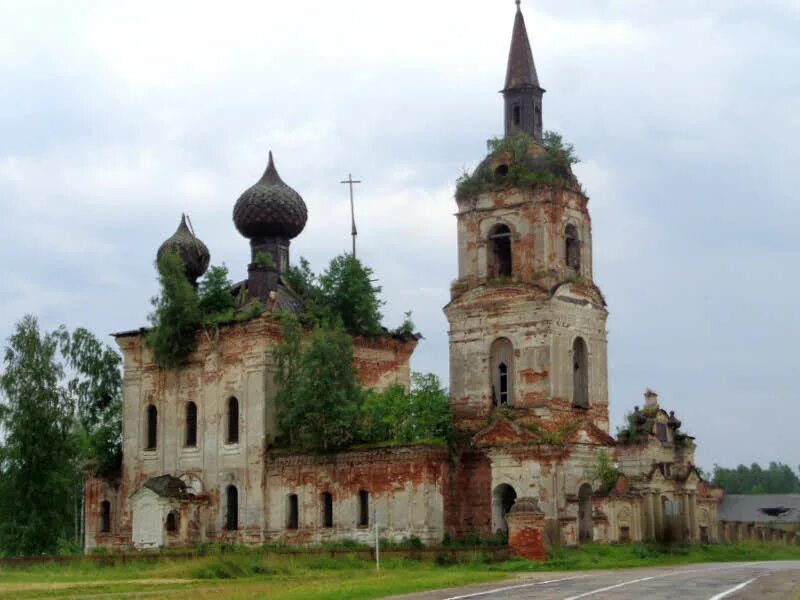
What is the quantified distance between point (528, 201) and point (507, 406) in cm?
683

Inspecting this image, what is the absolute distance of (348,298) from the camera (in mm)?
47531

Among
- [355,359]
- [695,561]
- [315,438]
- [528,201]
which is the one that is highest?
[528,201]

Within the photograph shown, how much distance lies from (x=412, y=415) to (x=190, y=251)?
12972 millimetres

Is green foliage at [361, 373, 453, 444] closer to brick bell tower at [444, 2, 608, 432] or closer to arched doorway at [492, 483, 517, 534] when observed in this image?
brick bell tower at [444, 2, 608, 432]

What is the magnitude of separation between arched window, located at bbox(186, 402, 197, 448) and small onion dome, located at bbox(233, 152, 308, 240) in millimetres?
7351

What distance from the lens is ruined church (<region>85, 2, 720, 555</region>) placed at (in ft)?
131

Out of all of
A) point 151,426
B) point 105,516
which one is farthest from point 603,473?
point 105,516

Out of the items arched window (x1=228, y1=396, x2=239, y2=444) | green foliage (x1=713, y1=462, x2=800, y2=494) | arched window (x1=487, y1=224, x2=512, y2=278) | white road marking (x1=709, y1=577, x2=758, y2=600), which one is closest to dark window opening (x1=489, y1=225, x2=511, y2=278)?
arched window (x1=487, y1=224, x2=512, y2=278)

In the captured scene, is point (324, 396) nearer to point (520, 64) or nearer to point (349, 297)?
point (349, 297)

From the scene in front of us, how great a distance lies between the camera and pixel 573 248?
43625mm

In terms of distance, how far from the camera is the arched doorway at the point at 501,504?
131 ft

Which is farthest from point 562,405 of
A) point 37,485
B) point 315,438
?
point 37,485

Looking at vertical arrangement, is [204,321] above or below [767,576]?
above

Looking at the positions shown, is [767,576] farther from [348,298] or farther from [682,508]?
[348,298]
